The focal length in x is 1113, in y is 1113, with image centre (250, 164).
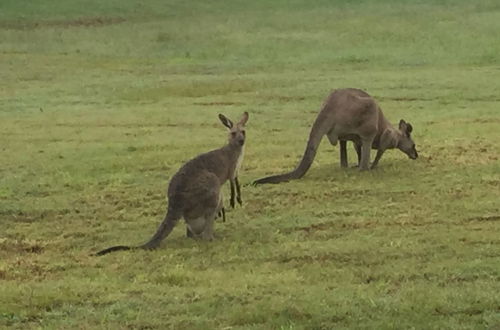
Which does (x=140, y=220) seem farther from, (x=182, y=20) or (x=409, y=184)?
(x=182, y=20)

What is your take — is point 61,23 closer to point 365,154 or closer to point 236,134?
point 365,154

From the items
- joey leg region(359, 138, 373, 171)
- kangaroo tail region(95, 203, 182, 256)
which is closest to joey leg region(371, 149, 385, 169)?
joey leg region(359, 138, 373, 171)

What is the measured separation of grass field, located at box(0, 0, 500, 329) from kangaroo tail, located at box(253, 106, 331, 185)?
19 cm

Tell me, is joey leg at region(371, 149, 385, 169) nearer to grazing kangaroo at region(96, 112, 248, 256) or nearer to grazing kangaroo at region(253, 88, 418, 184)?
grazing kangaroo at region(253, 88, 418, 184)

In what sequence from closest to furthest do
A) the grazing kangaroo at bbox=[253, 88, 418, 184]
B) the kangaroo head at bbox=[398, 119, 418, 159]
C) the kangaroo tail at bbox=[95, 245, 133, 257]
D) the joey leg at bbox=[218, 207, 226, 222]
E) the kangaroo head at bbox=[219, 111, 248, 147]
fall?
the kangaroo tail at bbox=[95, 245, 133, 257] → the joey leg at bbox=[218, 207, 226, 222] → the kangaroo head at bbox=[219, 111, 248, 147] → the grazing kangaroo at bbox=[253, 88, 418, 184] → the kangaroo head at bbox=[398, 119, 418, 159]

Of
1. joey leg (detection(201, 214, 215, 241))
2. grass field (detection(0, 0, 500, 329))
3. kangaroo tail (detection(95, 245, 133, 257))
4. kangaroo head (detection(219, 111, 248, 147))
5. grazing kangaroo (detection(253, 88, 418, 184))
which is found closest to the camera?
grass field (detection(0, 0, 500, 329))

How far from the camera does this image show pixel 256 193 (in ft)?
38.5

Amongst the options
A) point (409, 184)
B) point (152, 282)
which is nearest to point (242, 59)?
point (409, 184)

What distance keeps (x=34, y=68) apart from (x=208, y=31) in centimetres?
795

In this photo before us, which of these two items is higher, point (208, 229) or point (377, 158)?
point (208, 229)

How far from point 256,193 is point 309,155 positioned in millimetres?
1091

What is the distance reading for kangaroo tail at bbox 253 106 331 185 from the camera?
Result: 40.3ft

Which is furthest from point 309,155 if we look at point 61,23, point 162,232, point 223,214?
point 61,23

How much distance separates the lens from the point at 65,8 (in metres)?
39.8
